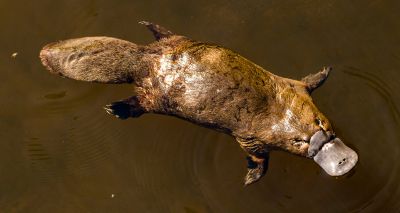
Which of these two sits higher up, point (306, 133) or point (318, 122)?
point (318, 122)

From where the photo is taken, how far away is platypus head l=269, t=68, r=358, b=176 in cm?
414

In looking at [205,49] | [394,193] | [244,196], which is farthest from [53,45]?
[394,193]

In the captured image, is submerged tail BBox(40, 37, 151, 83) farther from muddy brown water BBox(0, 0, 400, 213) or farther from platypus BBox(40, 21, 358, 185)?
muddy brown water BBox(0, 0, 400, 213)

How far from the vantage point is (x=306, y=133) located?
13.6 feet

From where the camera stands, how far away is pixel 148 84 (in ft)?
14.9

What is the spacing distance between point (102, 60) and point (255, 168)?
6.11ft

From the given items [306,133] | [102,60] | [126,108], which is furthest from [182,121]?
[306,133]

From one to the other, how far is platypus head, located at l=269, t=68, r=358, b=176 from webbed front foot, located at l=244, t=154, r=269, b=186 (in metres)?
0.37

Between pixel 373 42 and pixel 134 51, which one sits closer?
pixel 134 51

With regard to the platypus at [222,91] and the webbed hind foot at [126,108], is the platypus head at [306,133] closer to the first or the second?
the platypus at [222,91]

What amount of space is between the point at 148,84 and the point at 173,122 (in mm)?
803

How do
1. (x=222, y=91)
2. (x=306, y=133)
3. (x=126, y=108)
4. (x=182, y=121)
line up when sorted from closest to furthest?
1. (x=222, y=91)
2. (x=306, y=133)
3. (x=126, y=108)
4. (x=182, y=121)

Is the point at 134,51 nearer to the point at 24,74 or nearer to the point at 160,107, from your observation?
the point at 160,107

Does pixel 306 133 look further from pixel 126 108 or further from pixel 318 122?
pixel 126 108
